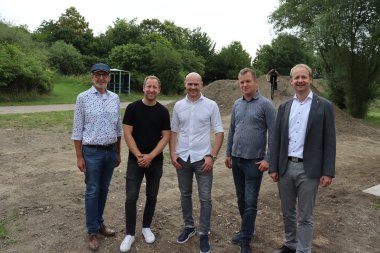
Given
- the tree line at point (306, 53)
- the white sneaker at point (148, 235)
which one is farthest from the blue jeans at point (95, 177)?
the tree line at point (306, 53)

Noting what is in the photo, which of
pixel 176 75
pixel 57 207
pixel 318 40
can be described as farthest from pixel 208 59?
pixel 57 207

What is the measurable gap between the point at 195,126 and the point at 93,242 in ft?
5.02

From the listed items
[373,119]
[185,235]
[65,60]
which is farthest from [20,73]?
[373,119]

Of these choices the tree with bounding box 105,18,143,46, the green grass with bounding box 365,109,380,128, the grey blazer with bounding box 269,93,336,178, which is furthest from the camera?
the tree with bounding box 105,18,143,46

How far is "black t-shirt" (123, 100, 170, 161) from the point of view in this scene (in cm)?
336

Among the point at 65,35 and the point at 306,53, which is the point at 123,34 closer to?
the point at 65,35

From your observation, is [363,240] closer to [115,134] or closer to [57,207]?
[115,134]

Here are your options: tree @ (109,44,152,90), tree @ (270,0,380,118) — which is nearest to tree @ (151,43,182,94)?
tree @ (109,44,152,90)

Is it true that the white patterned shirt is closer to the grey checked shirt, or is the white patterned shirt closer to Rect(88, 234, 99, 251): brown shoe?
Rect(88, 234, 99, 251): brown shoe

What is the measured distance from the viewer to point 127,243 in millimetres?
3508

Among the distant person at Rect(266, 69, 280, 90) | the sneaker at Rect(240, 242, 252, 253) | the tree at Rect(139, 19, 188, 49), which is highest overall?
the tree at Rect(139, 19, 188, 49)

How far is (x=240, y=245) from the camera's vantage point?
3662mm

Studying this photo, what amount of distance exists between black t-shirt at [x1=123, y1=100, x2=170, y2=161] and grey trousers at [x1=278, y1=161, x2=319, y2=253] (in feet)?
4.04

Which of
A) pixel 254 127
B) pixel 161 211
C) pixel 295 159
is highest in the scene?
pixel 254 127
